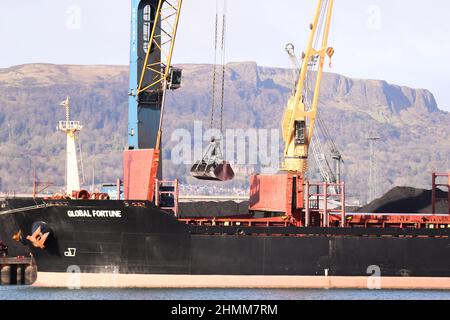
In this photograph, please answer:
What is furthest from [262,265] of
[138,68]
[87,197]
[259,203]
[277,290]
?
[138,68]

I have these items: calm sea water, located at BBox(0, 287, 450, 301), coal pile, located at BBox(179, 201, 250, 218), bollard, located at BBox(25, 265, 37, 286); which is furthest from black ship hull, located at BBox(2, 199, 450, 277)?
coal pile, located at BBox(179, 201, 250, 218)

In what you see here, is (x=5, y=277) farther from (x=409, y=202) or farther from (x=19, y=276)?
(x=409, y=202)

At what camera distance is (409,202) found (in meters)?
66.9

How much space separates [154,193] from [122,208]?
3481mm

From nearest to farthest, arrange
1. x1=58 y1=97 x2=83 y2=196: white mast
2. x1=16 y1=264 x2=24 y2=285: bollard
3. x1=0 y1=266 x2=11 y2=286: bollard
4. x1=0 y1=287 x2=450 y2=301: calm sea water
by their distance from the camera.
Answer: x1=0 y1=287 x2=450 y2=301: calm sea water, x1=0 y1=266 x2=11 y2=286: bollard, x1=16 y1=264 x2=24 y2=285: bollard, x1=58 y1=97 x2=83 y2=196: white mast

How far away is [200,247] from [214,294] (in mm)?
3667

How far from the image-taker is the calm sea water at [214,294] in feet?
138

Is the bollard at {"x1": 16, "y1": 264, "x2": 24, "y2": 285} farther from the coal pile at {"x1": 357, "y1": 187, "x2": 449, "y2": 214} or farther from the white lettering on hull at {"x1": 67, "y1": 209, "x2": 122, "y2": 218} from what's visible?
the coal pile at {"x1": 357, "y1": 187, "x2": 449, "y2": 214}

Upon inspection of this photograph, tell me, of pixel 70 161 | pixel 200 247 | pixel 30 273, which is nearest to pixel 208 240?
pixel 200 247

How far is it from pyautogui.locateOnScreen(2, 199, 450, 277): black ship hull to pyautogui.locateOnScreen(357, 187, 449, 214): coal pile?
48.4 ft

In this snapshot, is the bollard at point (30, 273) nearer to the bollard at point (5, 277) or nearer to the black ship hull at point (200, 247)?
the bollard at point (5, 277)

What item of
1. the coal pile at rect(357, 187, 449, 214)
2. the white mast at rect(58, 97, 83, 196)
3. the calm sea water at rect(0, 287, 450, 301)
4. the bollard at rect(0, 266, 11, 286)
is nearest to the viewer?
the calm sea water at rect(0, 287, 450, 301)

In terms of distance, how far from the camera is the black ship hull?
4641 cm
